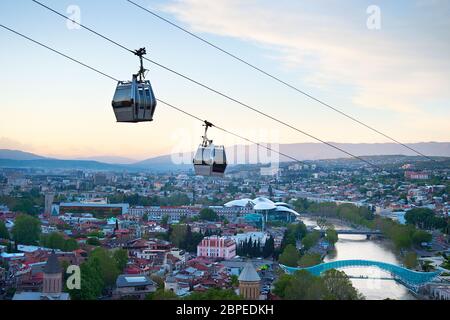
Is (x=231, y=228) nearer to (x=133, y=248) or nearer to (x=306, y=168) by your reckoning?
Result: (x=133, y=248)

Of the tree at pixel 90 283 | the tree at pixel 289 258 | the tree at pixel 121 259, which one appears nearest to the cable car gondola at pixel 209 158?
the tree at pixel 90 283

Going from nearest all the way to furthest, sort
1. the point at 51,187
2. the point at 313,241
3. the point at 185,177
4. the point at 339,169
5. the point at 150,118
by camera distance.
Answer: the point at 150,118
the point at 313,241
the point at 51,187
the point at 185,177
the point at 339,169

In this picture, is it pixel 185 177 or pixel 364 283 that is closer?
pixel 364 283

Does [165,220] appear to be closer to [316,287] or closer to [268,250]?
[268,250]

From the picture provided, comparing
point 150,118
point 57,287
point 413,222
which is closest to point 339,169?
point 413,222
